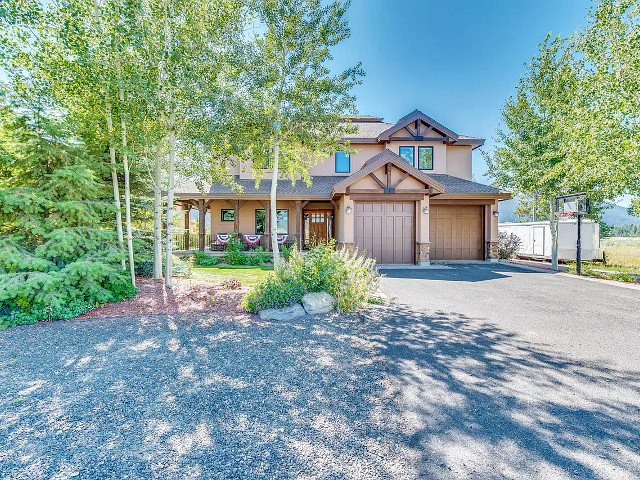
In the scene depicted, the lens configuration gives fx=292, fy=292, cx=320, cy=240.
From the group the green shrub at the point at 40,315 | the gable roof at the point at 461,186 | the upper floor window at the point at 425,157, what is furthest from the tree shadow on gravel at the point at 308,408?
the upper floor window at the point at 425,157

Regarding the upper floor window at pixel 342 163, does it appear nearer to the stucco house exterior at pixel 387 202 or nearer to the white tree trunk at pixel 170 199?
the stucco house exterior at pixel 387 202

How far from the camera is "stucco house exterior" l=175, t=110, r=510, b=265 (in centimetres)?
1205

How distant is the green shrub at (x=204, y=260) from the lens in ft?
39.7

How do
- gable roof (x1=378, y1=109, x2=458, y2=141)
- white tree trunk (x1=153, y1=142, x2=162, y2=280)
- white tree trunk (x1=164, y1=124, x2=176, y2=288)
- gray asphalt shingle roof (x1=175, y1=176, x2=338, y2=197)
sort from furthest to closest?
gable roof (x1=378, y1=109, x2=458, y2=141)
gray asphalt shingle roof (x1=175, y1=176, x2=338, y2=197)
white tree trunk (x1=153, y1=142, x2=162, y2=280)
white tree trunk (x1=164, y1=124, x2=176, y2=288)

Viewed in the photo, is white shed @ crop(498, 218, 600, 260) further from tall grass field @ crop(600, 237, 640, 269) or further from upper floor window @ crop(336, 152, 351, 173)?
upper floor window @ crop(336, 152, 351, 173)

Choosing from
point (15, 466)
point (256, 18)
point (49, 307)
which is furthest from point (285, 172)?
point (15, 466)

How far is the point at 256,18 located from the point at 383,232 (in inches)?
332

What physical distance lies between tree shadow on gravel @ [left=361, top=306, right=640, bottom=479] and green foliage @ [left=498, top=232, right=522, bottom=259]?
1340 cm

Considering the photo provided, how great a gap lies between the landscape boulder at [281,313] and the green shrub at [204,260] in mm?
7608

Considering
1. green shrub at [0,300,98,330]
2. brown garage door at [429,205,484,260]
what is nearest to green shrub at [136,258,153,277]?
green shrub at [0,300,98,330]

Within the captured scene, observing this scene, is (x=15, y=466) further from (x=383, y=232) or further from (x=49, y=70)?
(x=383, y=232)

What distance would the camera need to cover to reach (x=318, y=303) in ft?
18.2

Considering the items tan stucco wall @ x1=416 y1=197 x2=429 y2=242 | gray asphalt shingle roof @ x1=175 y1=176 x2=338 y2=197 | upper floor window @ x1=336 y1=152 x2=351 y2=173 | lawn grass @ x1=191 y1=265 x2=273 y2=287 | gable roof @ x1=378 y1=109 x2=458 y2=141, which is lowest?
lawn grass @ x1=191 y1=265 x2=273 y2=287

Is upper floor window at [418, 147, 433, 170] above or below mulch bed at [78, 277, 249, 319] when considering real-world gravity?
above
